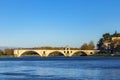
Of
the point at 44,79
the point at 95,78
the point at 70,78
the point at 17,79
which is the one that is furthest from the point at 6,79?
the point at 95,78

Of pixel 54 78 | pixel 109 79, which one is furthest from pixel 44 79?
pixel 109 79

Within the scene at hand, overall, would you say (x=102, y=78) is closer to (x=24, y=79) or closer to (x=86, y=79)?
(x=86, y=79)

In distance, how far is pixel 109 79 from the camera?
49.6 metres

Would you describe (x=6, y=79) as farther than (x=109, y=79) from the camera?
Yes

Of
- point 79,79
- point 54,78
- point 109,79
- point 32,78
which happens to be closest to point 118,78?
point 109,79

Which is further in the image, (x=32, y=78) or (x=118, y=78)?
(x=32, y=78)

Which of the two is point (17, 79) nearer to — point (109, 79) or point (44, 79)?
point (44, 79)

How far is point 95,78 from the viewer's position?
168 ft

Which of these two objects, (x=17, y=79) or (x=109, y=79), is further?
(x=17, y=79)

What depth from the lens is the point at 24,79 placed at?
2067 inches

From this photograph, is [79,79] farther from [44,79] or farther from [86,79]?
[44,79]

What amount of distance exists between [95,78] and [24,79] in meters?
9.46

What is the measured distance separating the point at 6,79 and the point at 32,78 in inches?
141

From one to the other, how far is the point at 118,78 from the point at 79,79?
505cm
